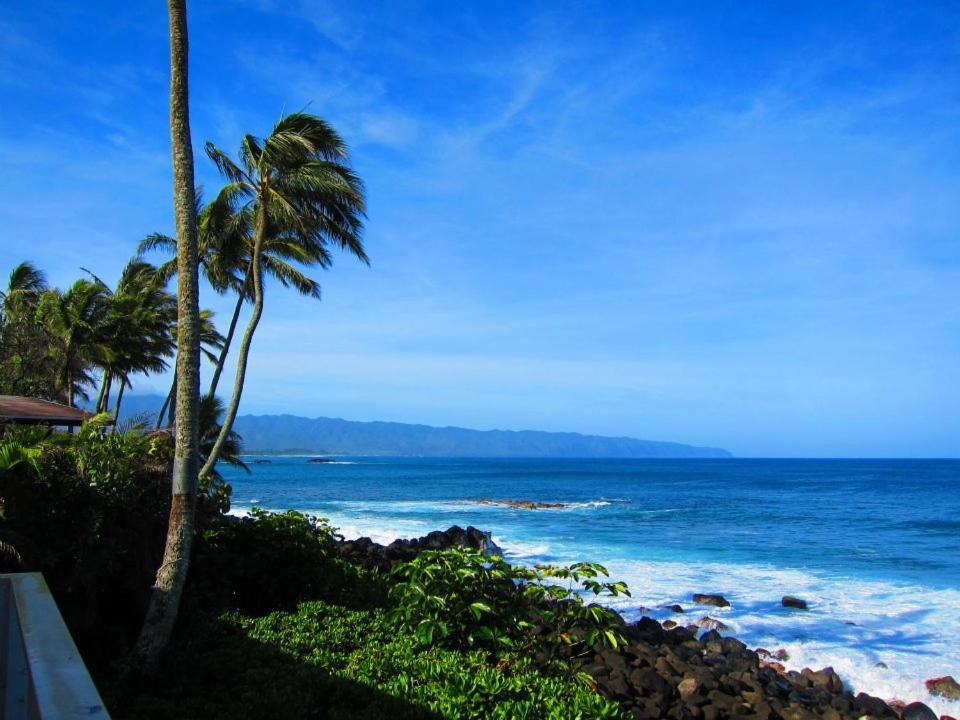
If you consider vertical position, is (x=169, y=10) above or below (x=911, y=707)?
above

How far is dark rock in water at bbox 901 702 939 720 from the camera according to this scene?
9031mm

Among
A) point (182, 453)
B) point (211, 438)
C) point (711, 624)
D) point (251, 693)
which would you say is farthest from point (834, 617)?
point (211, 438)

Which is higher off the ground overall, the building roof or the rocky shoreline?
the building roof

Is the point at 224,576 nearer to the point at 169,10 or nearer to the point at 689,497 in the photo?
the point at 169,10

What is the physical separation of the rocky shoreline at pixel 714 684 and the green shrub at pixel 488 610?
40 centimetres

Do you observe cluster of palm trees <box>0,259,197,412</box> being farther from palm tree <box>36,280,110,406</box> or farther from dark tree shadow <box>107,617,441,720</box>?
dark tree shadow <box>107,617,441,720</box>

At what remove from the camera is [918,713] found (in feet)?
29.8

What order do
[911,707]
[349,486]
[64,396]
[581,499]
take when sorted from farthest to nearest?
[349,486]
[581,499]
[64,396]
[911,707]

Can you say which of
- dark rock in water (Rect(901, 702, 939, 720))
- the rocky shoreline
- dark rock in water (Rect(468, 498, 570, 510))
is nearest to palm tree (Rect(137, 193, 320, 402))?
the rocky shoreline

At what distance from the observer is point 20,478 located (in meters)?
6.39

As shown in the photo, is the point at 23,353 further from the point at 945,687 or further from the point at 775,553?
the point at 945,687

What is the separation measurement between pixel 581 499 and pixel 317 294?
114 ft

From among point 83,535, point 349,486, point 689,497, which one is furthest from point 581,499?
point 83,535

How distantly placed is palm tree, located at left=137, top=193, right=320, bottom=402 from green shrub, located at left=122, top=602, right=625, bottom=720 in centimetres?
1263
